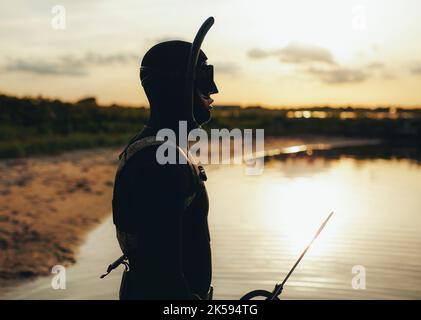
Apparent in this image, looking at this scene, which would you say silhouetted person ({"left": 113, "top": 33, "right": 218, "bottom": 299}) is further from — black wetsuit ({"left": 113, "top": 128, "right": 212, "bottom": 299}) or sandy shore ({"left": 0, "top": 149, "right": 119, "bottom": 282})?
sandy shore ({"left": 0, "top": 149, "right": 119, "bottom": 282})

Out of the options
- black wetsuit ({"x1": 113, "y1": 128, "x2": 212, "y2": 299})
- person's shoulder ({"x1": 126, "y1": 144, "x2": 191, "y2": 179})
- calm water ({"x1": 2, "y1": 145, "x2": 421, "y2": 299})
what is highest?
person's shoulder ({"x1": 126, "y1": 144, "x2": 191, "y2": 179})

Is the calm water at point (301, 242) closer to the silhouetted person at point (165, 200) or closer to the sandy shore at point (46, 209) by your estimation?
the sandy shore at point (46, 209)

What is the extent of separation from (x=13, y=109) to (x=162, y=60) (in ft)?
145

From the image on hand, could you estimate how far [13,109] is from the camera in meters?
44.7

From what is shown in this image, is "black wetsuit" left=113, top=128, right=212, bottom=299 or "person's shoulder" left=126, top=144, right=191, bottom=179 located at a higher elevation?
"person's shoulder" left=126, top=144, right=191, bottom=179

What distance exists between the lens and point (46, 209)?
14008mm

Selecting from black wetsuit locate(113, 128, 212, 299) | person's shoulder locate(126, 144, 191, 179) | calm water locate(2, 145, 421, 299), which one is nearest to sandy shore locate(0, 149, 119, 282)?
calm water locate(2, 145, 421, 299)

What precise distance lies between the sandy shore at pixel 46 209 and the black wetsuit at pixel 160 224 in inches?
269

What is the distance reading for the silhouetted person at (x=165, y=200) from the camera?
2.32 m

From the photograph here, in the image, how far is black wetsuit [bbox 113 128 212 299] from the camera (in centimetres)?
231

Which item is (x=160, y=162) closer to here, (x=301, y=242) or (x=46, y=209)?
(x=301, y=242)

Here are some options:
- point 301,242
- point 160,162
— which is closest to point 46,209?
point 301,242
